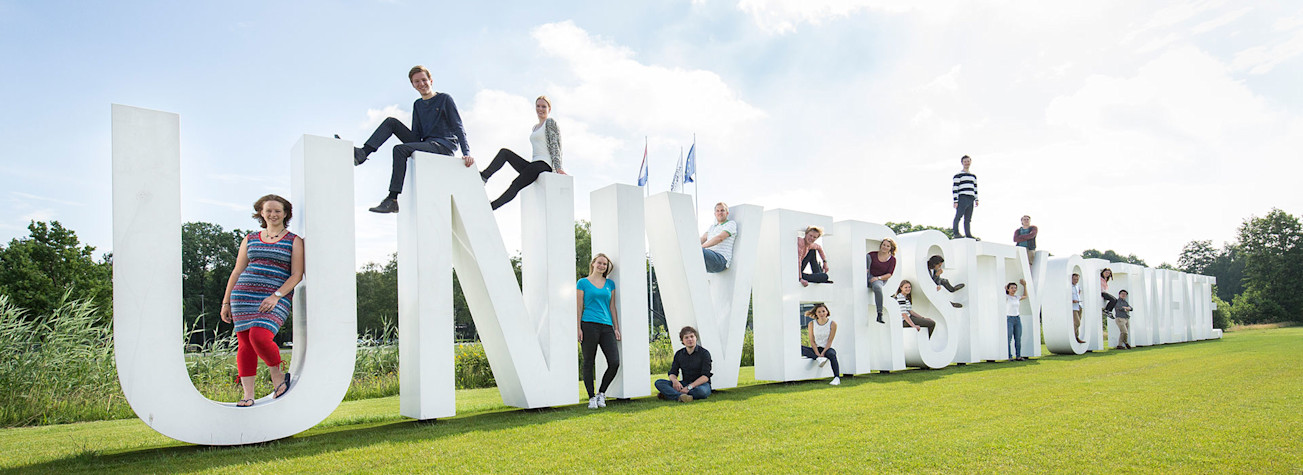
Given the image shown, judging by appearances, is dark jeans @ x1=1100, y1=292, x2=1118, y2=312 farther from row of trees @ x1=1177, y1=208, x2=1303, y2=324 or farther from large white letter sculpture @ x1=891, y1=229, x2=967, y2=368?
row of trees @ x1=1177, y1=208, x2=1303, y2=324

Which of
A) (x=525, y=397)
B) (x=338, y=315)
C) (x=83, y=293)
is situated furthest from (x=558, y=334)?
(x=83, y=293)

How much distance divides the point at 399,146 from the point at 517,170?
4.41 ft

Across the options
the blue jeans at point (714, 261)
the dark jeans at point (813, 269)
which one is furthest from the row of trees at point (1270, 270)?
the blue jeans at point (714, 261)

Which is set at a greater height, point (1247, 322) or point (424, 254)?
point (424, 254)

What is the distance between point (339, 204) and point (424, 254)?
2.86 feet

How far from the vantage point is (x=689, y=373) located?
8.14m

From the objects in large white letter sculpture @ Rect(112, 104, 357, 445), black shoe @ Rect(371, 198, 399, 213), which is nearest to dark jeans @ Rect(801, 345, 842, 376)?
black shoe @ Rect(371, 198, 399, 213)

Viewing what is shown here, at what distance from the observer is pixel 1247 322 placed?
132 feet

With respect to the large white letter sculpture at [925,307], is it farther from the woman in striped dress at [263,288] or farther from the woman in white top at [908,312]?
the woman in striped dress at [263,288]

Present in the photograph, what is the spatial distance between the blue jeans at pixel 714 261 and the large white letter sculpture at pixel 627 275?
3.87 feet

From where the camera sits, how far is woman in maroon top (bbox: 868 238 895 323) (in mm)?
11445

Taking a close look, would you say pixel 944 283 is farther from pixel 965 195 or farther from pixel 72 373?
pixel 72 373

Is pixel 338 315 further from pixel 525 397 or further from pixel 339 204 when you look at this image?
pixel 525 397

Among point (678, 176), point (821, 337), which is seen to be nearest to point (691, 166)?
point (678, 176)
